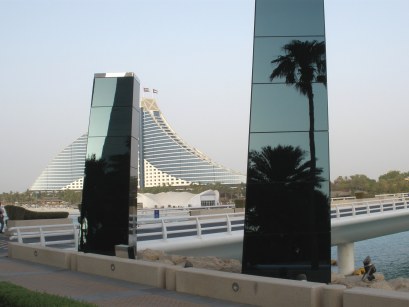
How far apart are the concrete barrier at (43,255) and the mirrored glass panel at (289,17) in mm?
7809

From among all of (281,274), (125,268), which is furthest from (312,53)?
(125,268)

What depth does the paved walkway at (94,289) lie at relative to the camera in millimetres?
10305

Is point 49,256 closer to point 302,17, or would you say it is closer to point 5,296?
point 5,296

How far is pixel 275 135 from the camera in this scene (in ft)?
41.2

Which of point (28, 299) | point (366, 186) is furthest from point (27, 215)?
point (366, 186)

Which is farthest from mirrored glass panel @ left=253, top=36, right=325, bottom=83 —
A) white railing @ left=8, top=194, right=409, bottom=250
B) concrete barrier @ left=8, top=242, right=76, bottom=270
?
concrete barrier @ left=8, top=242, right=76, bottom=270

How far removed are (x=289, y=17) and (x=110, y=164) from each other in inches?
294

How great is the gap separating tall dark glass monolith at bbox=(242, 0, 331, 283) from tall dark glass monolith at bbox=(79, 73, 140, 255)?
573 cm

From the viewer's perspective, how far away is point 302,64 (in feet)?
41.7

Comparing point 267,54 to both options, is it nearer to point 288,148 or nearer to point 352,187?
point 288,148

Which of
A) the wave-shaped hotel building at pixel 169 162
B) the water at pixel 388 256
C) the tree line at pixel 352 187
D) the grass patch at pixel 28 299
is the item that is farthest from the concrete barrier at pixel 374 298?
the wave-shaped hotel building at pixel 169 162

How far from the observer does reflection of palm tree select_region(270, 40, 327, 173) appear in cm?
1262

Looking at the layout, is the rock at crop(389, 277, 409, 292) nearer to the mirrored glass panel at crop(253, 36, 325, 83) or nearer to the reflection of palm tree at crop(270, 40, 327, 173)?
the reflection of palm tree at crop(270, 40, 327, 173)

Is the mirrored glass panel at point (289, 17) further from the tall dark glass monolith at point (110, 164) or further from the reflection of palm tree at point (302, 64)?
the tall dark glass monolith at point (110, 164)
